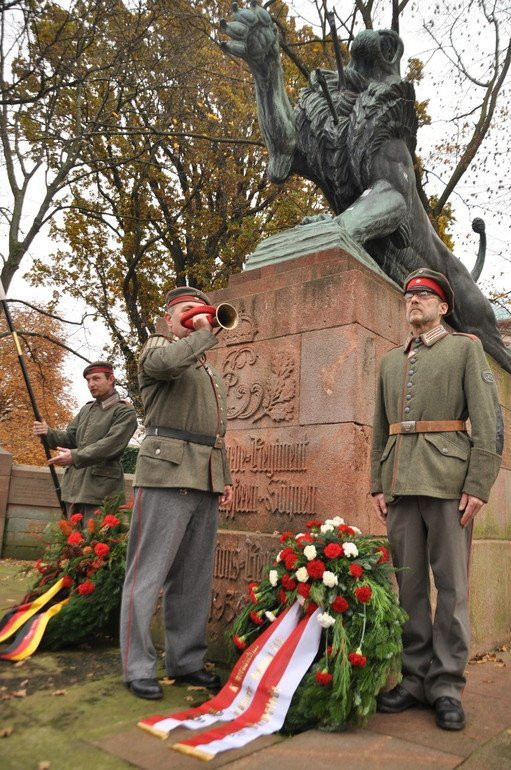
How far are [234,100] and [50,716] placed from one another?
13.3m

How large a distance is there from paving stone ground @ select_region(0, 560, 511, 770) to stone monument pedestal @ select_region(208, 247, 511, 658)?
0.99 meters

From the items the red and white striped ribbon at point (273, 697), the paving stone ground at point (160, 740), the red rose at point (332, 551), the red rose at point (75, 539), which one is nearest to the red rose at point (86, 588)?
the red rose at point (75, 539)

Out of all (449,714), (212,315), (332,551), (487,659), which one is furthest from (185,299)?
(487,659)

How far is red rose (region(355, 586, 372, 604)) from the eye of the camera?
2.79m

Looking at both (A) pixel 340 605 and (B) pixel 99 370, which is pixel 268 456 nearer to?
(A) pixel 340 605

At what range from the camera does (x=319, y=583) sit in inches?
115

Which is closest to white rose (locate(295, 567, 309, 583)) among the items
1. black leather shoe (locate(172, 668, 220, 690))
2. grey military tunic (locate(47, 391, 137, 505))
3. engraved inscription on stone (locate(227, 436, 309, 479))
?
black leather shoe (locate(172, 668, 220, 690))

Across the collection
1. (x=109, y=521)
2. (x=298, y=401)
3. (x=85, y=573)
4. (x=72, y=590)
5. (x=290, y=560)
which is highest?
(x=298, y=401)

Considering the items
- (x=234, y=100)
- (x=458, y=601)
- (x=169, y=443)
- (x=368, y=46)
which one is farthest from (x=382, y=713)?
(x=234, y=100)

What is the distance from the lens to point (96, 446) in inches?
193

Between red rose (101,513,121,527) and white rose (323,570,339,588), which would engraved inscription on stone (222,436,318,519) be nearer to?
red rose (101,513,121,527)

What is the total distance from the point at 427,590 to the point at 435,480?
0.56 metres

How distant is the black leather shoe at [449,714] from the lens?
268cm

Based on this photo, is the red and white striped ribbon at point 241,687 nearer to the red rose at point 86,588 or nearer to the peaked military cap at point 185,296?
the red rose at point 86,588
